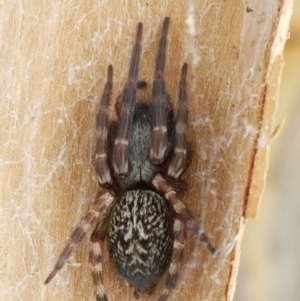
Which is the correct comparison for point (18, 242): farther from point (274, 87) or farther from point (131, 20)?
point (274, 87)

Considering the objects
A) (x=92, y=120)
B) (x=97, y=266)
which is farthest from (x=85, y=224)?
(x=92, y=120)

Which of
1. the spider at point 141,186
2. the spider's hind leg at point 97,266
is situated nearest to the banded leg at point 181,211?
the spider at point 141,186

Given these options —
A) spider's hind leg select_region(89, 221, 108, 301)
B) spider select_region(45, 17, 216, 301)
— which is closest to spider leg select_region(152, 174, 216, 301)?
spider select_region(45, 17, 216, 301)

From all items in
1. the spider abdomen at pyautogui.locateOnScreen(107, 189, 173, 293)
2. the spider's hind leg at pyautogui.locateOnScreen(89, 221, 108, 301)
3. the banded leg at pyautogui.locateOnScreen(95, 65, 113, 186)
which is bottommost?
the spider's hind leg at pyautogui.locateOnScreen(89, 221, 108, 301)

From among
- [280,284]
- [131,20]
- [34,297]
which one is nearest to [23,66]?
[131,20]

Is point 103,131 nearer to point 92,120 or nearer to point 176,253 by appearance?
point 92,120

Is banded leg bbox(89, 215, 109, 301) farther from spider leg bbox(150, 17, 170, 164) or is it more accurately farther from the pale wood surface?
spider leg bbox(150, 17, 170, 164)

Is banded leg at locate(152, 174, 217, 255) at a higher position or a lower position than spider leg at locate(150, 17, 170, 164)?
lower
